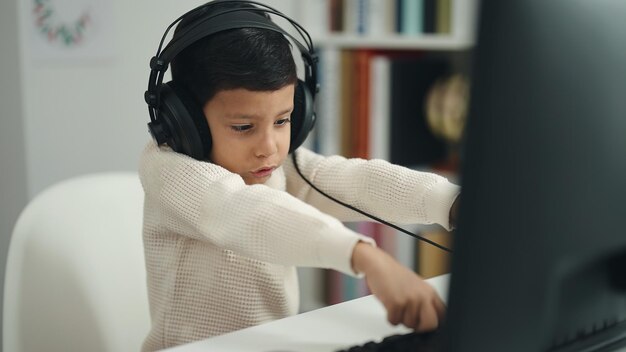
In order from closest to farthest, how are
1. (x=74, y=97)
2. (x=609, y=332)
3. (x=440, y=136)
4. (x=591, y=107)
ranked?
(x=591, y=107)
(x=609, y=332)
(x=74, y=97)
(x=440, y=136)

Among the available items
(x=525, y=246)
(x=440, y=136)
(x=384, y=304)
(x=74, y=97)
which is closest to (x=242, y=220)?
(x=384, y=304)

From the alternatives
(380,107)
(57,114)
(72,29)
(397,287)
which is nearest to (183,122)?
(397,287)

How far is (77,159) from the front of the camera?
121 centimetres

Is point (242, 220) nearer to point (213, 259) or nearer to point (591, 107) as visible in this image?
point (213, 259)

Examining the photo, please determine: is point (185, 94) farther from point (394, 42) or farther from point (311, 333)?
point (394, 42)

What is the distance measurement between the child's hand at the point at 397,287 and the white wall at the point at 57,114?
0.63 m

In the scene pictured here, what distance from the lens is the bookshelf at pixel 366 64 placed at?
4.98 ft

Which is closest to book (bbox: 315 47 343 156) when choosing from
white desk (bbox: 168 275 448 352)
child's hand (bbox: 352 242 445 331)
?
white desk (bbox: 168 275 448 352)

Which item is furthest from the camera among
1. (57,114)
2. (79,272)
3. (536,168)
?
(57,114)

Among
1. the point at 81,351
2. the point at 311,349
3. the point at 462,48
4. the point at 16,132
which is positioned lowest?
the point at 81,351

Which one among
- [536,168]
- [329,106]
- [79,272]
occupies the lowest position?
[79,272]

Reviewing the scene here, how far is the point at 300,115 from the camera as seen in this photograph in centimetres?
77

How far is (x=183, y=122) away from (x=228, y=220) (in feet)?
0.41

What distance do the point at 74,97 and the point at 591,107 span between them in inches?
35.9
